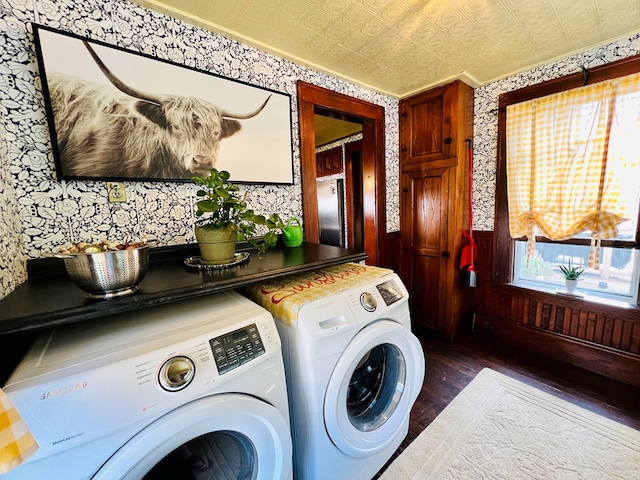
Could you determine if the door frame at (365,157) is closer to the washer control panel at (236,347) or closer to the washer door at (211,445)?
the washer control panel at (236,347)

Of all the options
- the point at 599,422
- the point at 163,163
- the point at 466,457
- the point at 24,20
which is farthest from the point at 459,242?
the point at 24,20

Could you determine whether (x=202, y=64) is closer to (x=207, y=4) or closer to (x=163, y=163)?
(x=207, y=4)

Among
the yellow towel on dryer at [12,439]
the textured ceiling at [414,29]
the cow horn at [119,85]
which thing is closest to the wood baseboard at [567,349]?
the textured ceiling at [414,29]

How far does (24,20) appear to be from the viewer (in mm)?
1046

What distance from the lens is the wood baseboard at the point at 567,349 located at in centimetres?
177

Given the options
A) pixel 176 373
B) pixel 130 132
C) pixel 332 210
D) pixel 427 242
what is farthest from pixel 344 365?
pixel 332 210

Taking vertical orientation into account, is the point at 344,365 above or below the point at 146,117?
below

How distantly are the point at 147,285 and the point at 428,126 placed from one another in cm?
250

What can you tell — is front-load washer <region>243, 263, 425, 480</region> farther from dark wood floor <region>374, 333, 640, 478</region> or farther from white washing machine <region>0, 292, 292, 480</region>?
dark wood floor <region>374, 333, 640, 478</region>

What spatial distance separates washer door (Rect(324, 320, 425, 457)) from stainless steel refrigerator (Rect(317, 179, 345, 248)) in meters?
2.57

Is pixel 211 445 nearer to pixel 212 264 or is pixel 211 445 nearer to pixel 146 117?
pixel 212 264

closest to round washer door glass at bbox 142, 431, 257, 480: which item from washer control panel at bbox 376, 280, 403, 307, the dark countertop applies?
the dark countertop

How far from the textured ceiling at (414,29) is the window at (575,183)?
0.30m

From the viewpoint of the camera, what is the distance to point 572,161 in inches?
73.1
